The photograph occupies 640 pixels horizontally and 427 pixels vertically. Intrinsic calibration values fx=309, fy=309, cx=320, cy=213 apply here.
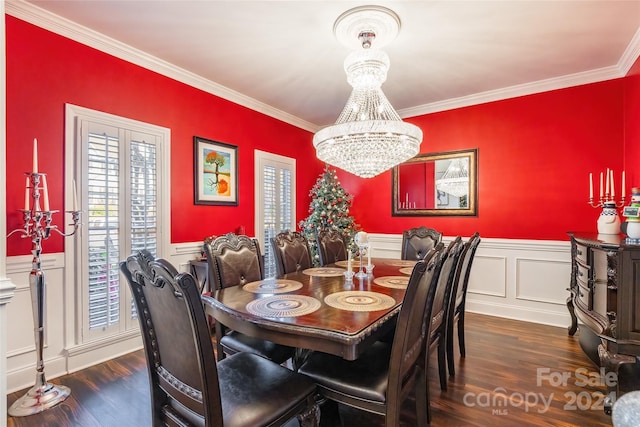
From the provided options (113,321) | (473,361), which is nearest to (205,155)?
(113,321)

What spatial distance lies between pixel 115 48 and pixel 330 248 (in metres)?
2.74

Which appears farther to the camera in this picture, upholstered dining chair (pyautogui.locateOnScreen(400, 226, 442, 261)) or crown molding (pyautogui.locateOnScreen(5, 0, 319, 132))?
upholstered dining chair (pyautogui.locateOnScreen(400, 226, 442, 261))

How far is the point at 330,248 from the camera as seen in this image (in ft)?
11.1

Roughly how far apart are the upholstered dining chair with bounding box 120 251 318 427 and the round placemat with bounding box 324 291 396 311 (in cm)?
42

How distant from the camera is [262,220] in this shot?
4.25 meters

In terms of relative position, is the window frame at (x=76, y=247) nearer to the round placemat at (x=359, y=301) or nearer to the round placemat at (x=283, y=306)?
the round placemat at (x=283, y=306)

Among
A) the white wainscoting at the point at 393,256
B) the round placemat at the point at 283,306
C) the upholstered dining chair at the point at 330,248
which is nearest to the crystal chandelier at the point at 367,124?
the upholstered dining chair at the point at 330,248

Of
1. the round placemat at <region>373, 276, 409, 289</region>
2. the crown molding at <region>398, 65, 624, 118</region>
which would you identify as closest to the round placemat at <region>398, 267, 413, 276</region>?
the round placemat at <region>373, 276, 409, 289</region>

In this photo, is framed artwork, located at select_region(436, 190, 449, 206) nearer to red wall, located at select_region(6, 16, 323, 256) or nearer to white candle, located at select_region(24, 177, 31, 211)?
red wall, located at select_region(6, 16, 323, 256)

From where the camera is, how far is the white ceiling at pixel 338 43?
7.38 ft

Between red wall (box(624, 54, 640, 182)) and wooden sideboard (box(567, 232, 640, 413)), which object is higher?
red wall (box(624, 54, 640, 182))

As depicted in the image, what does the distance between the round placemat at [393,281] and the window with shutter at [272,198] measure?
2.24 meters

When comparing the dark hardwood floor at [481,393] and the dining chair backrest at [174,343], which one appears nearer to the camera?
the dining chair backrest at [174,343]

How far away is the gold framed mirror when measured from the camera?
13.3ft
